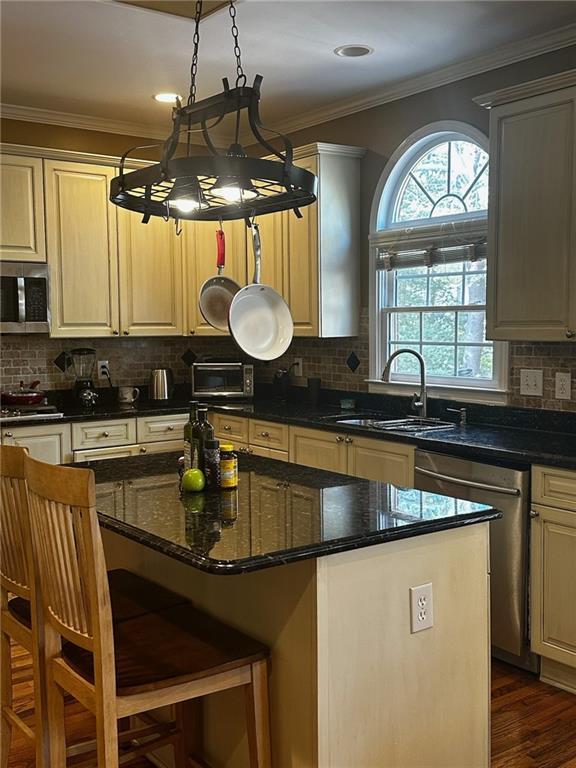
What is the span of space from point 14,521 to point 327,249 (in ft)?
9.51

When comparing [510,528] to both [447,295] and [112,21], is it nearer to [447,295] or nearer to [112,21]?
[447,295]

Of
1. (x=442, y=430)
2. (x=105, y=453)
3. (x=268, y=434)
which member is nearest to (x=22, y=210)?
(x=105, y=453)

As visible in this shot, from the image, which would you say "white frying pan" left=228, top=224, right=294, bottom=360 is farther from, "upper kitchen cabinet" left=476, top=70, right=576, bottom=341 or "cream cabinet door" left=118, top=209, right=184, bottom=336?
"cream cabinet door" left=118, top=209, right=184, bottom=336

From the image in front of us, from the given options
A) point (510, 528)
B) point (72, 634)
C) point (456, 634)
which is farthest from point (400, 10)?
point (72, 634)

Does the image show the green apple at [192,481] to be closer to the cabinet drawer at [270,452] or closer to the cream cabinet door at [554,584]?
the cream cabinet door at [554,584]

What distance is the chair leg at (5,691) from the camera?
2.54 meters

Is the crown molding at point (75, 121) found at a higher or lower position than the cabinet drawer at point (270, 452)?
higher

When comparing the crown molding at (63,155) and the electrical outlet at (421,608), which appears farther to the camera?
the crown molding at (63,155)

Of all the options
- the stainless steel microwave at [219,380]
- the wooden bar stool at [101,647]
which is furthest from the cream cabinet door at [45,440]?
the wooden bar stool at [101,647]

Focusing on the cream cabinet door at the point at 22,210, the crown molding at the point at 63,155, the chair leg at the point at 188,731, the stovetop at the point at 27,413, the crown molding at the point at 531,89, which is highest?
the crown molding at the point at 63,155

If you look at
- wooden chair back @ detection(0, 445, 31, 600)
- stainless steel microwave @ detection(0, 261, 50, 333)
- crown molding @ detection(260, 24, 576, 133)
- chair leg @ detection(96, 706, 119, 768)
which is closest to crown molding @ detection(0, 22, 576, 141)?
crown molding @ detection(260, 24, 576, 133)

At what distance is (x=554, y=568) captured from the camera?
10.4 feet

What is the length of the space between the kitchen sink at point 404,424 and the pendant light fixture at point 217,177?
1757 millimetres

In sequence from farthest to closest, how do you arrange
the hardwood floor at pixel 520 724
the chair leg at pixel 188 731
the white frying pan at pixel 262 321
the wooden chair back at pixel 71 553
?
the white frying pan at pixel 262 321
the hardwood floor at pixel 520 724
the chair leg at pixel 188 731
the wooden chair back at pixel 71 553
